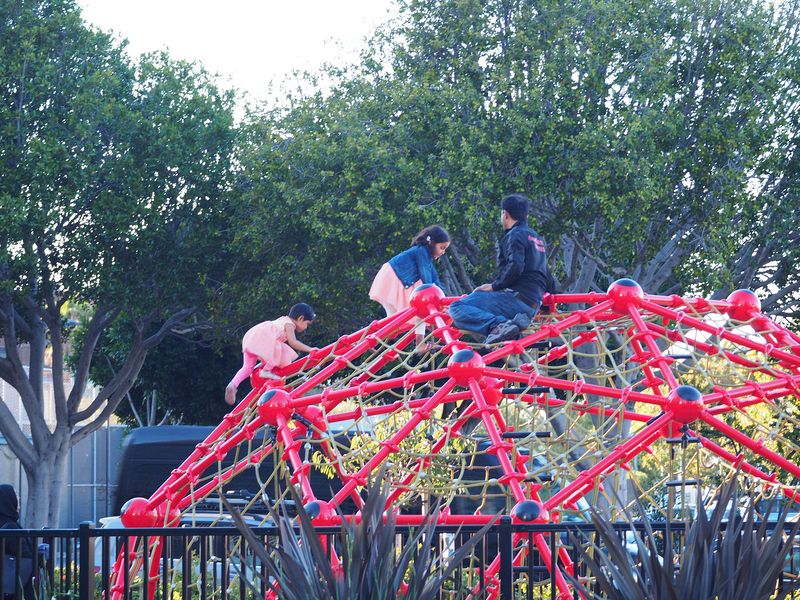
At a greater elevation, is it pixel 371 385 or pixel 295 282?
pixel 295 282

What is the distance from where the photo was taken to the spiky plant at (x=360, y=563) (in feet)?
17.8

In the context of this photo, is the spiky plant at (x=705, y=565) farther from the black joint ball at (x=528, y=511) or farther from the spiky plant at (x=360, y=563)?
the black joint ball at (x=528, y=511)

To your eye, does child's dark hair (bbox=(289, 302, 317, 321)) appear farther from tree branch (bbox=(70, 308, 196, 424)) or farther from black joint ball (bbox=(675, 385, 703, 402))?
tree branch (bbox=(70, 308, 196, 424))

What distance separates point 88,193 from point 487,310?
→ 13.3 meters

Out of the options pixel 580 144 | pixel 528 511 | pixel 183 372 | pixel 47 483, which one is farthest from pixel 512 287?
pixel 183 372

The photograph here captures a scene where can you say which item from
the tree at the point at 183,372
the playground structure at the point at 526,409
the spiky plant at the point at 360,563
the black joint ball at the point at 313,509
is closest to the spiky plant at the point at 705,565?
the spiky plant at the point at 360,563

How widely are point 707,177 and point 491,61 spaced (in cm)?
381

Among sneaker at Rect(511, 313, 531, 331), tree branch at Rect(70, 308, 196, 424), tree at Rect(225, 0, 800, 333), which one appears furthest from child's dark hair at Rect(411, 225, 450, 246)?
tree branch at Rect(70, 308, 196, 424)

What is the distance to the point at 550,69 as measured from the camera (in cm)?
1773

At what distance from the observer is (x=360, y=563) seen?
5.46m

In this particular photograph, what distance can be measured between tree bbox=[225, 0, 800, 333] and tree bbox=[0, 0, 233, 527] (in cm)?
249

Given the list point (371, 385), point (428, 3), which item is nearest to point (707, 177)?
point (428, 3)

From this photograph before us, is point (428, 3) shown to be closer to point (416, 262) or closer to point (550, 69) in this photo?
point (550, 69)

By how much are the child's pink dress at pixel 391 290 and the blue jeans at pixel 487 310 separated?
134 cm
